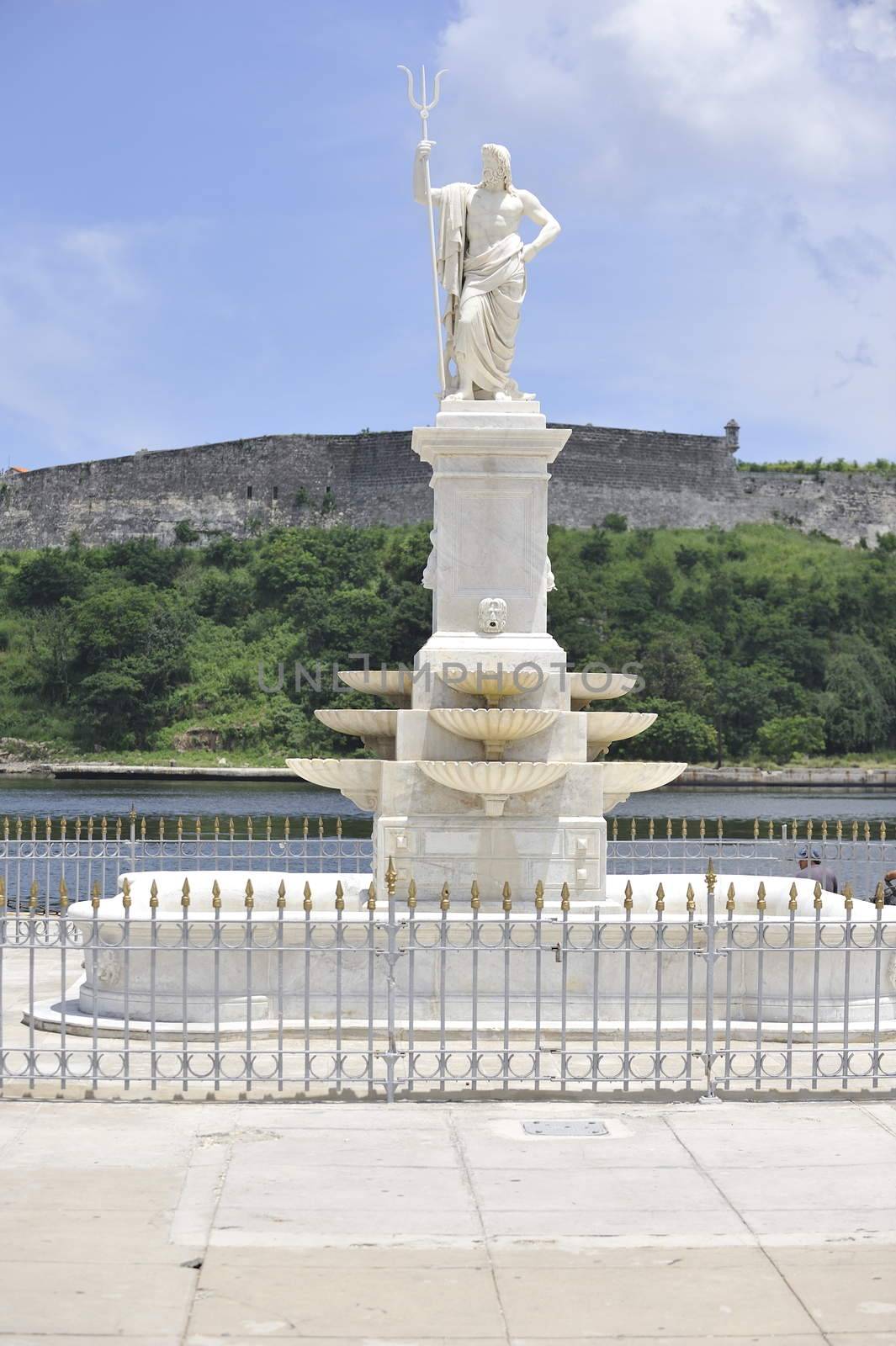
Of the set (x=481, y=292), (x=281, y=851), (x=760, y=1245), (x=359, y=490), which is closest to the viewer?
(x=760, y=1245)

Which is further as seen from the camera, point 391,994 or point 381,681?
point 381,681

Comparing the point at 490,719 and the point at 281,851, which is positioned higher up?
the point at 490,719

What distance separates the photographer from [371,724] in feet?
37.8

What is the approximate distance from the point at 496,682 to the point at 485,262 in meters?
2.88

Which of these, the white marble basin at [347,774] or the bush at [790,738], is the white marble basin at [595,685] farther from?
the bush at [790,738]

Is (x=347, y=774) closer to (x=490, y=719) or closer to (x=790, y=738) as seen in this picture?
(x=490, y=719)

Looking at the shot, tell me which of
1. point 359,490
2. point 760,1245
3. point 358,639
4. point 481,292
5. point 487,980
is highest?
point 359,490

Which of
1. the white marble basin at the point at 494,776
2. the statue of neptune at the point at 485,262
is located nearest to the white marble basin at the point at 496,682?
the white marble basin at the point at 494,776

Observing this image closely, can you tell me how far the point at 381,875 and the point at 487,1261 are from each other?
513cm

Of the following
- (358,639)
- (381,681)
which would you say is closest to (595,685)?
(381,681)

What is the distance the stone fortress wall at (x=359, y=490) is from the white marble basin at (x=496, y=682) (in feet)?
232

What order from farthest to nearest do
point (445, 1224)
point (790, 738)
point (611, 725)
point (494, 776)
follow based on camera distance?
point (790, 738) < point (611, 725) < point (494, 776) < point (445, 1224)

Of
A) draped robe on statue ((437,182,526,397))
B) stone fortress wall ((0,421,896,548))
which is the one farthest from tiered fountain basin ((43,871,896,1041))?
stone fortress wall ((0,421,896,548))

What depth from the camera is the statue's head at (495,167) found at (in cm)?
1165
